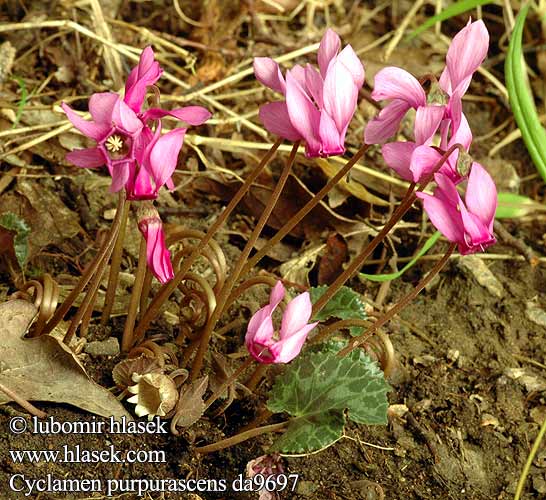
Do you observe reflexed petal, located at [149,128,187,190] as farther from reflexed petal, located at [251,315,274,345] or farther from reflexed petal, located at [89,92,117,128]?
reflexed petal, located at [251,315,274,345]

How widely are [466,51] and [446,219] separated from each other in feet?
0.78

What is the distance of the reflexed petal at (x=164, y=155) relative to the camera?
1.30 meters

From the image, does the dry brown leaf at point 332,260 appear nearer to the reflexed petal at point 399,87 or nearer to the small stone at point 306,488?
the small stone at point 306,488

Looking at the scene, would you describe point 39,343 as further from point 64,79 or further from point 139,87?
point 64,79

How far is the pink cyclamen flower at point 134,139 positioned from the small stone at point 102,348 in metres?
0.43

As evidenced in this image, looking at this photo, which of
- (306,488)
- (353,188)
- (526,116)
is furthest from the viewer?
(353,188)

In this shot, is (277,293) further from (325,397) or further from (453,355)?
(453,355)

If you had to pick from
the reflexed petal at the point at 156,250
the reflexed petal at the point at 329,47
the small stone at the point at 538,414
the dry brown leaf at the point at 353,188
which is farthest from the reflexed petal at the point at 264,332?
the dry brown leaf at the point at 353,188

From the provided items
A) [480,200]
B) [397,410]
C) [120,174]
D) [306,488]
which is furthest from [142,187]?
[397,410]

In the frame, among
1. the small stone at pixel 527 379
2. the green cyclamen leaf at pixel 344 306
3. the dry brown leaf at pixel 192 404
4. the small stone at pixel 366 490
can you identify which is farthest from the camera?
the small stone at pixel 527 379

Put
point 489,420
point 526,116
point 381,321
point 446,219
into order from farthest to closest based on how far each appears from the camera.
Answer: point 526,116, point 489,420, point 381,321, point 446,219

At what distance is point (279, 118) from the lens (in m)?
1.35

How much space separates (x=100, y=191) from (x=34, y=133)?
0.77 feet

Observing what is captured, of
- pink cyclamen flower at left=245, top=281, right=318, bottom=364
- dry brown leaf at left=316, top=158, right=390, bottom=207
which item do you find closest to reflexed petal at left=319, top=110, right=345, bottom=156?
pink cyclamen flower at left=245, top=281, right=318, bottom=364
